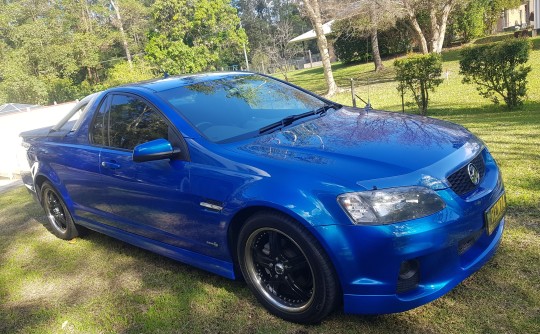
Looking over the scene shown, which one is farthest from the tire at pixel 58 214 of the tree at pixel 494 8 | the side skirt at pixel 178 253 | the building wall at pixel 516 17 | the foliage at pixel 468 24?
the building wall at pixel 516 17

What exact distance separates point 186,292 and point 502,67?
7.70m

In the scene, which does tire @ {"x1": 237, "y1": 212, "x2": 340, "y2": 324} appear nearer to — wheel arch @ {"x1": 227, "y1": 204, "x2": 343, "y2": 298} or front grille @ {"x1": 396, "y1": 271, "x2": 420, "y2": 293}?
wheel arch @ {"x1": 227, "y1": 204, "x2": 343, "y2": 298}

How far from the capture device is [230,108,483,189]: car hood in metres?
2.69

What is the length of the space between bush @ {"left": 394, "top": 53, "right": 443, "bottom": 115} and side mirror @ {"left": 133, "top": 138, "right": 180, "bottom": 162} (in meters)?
7.56

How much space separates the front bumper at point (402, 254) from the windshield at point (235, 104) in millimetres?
1261

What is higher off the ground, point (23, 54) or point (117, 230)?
point (23, 54)

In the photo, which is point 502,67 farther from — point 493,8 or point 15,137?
point 493,8

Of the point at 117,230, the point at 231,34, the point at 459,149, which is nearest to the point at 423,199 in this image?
the point at 459,149

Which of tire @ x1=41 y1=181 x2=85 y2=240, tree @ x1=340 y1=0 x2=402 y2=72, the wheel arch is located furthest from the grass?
tree @ x1=340 y1=0 x2=402 y2=72

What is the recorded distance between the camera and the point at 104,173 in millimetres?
4059

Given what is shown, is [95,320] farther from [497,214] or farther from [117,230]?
[497,214]

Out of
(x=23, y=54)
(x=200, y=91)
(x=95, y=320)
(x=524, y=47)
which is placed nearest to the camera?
(x=95, y=320)

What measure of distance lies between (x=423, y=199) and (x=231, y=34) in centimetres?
4386

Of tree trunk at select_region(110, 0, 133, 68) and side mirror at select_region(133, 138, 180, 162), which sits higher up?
tree trunk at select_region(110, 0, 133, 68)
